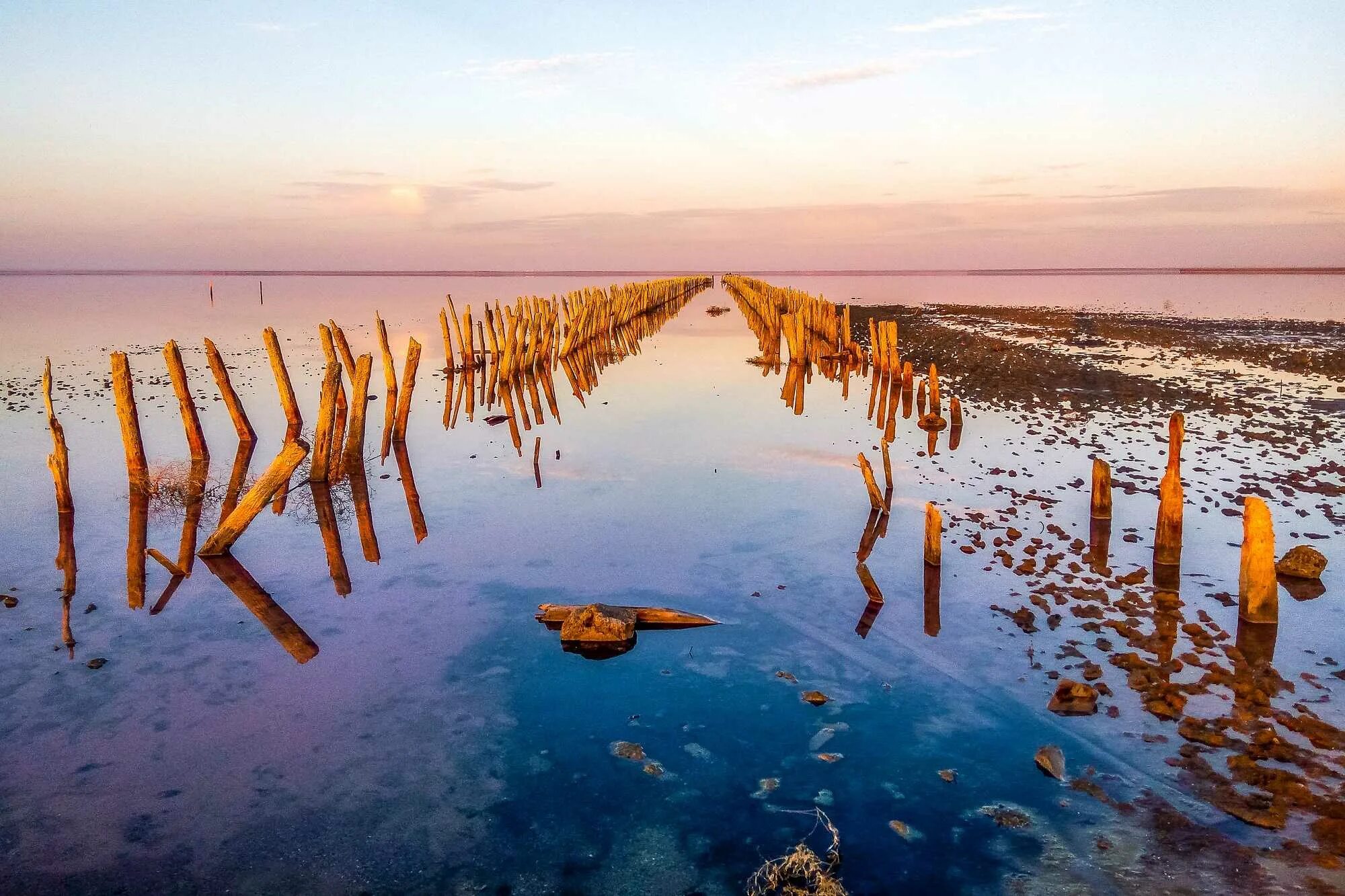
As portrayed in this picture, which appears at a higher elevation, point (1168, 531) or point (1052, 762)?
point (1168, 531)

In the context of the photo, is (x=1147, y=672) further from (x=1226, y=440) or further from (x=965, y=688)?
(x=1226, y=440)

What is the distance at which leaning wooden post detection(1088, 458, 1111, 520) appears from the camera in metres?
8.90

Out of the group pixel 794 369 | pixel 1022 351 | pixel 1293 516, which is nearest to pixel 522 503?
pixel 1293 516

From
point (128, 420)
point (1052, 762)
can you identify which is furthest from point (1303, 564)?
point (128, 420)

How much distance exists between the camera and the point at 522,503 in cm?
1047

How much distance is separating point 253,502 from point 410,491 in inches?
118

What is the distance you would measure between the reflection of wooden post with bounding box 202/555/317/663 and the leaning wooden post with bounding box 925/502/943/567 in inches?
214

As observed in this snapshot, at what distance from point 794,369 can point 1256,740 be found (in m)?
19.4

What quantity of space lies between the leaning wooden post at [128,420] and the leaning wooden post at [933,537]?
29.9 ft

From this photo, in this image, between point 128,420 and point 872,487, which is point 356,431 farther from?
point 872,487

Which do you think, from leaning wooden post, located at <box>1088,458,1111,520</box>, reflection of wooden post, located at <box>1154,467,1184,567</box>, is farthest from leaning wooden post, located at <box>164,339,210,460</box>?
reflection of wooden post, located at <box>1154,467,1184,567</box>

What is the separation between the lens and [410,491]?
36.6ft

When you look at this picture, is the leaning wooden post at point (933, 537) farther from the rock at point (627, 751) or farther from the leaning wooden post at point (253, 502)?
the leaning wooden post at point (253, 502)

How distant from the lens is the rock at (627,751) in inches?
193
